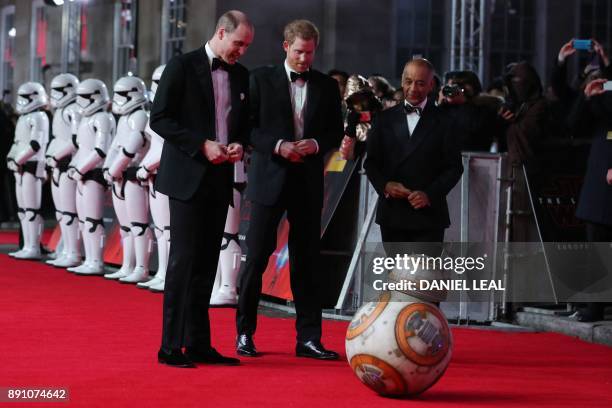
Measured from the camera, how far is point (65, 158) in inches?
546

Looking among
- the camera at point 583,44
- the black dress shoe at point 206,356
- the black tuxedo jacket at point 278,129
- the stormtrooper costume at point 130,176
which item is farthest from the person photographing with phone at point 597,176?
the stormtrooper costume at point 130,176

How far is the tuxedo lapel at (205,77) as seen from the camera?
671 centimetres

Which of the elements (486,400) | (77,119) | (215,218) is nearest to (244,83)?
(215,218)

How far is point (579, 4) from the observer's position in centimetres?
2466

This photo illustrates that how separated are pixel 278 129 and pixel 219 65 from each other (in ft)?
2.23

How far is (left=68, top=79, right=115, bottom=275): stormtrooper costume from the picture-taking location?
1295cm

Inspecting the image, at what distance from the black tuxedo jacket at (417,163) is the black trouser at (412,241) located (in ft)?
0.14

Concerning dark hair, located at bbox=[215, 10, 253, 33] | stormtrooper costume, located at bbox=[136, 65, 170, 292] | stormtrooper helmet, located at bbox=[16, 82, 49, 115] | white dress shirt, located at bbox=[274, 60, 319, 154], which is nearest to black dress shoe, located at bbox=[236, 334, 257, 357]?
white dress shirt, located at bbox=[274, 60, 319, 154]

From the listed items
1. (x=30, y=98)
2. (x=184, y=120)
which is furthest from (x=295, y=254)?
(x=30, y=98)

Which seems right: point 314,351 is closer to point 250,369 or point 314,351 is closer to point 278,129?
point 250,369

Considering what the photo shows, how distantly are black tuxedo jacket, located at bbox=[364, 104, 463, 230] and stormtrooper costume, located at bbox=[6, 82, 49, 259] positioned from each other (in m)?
7.55

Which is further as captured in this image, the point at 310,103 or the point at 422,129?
the point at 422,129

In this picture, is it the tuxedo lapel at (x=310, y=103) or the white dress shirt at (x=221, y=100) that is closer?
the white dress shirt at (x=221, y=100)

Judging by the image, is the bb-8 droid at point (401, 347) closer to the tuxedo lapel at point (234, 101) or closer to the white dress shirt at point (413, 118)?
the tuxedo lapel at point (234, 101)
